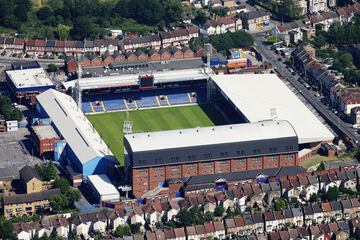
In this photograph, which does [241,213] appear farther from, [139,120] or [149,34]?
[149,34]

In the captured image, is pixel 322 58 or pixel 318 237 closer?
pixel 318 237

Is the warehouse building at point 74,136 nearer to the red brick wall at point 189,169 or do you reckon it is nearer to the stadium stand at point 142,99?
the stadium stand at point 142,99

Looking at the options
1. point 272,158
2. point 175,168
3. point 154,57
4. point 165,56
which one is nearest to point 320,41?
point 165,56

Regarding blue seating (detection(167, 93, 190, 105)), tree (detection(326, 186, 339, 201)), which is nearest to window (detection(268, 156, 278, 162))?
tree (detection(326, 186, 339, 201))

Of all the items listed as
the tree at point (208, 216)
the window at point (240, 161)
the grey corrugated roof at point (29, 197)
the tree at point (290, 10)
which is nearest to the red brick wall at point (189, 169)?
the window at point (240, 161)

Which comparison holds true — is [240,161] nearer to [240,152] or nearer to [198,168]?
[240,152]

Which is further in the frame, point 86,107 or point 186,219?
point 86,107

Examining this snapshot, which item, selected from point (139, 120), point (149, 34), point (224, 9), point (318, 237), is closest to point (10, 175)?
point (139, 120)
